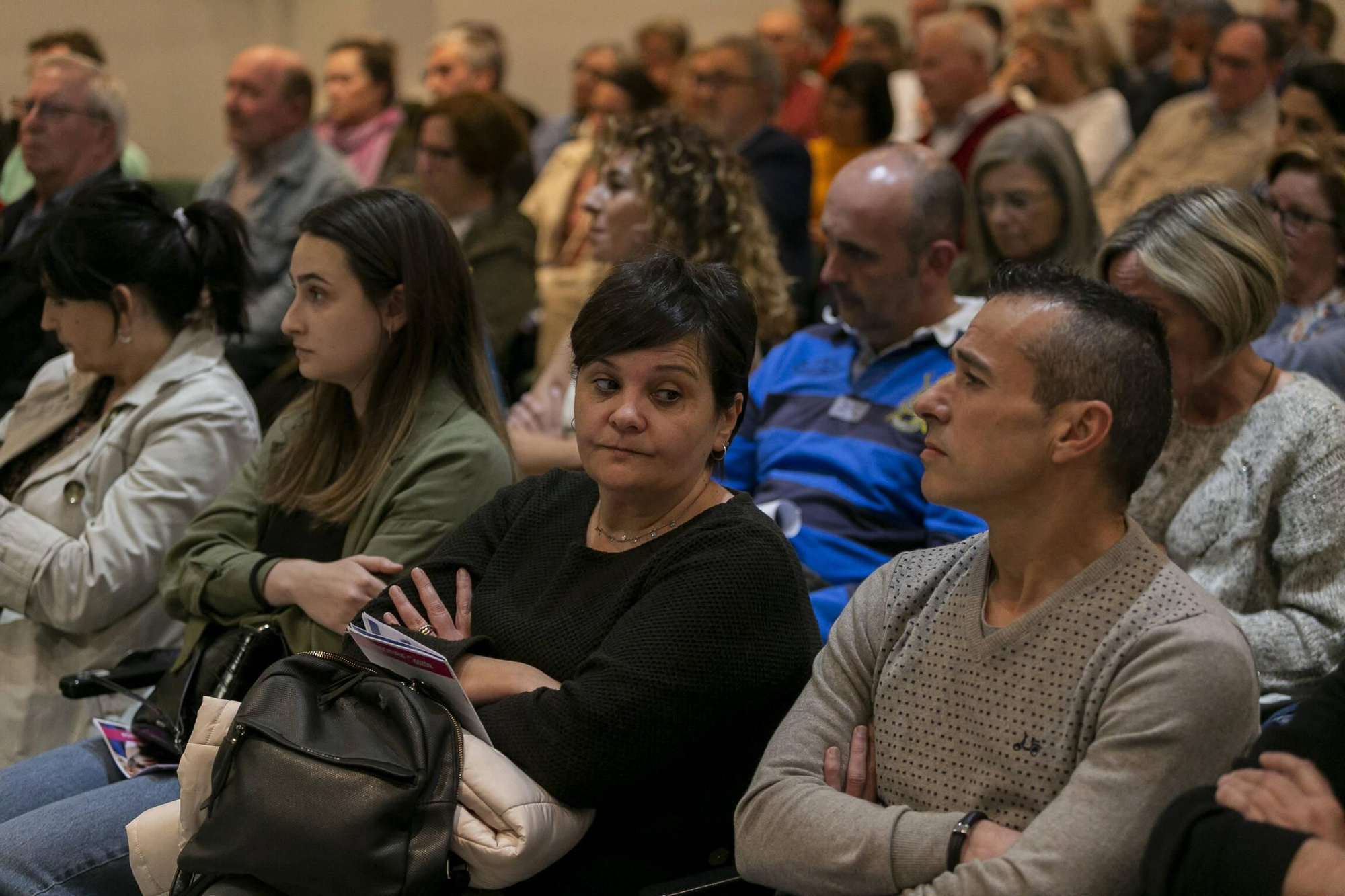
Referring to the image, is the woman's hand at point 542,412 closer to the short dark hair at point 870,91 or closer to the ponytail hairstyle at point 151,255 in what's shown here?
the ponytail hairstyle at point 151,255

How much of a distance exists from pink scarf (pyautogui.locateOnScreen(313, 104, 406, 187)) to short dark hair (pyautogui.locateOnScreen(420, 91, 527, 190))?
1557 mm

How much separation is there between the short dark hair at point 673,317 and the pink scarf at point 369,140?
4468 millimetres

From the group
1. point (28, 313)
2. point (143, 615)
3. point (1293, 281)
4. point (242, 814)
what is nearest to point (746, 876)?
point (242, 814)

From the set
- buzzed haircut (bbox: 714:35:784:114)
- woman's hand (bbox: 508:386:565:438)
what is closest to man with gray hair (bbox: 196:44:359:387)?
woman's hand (bbox: 508:386:565:438)

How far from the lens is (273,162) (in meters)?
5.23

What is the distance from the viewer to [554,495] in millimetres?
2131

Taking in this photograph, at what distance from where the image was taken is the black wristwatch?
1.52 m

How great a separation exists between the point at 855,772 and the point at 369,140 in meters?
5.28

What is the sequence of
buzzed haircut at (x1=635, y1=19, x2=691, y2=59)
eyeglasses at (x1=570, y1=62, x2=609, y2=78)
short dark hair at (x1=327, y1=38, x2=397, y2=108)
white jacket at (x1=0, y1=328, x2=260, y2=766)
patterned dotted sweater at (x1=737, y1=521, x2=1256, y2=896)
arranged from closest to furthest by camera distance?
patterned dotted sweater at (x1=737, y1=521, x2=1256, y2=896), white jacket at (x1=0, y1=328, x2=260, y2=766), short dark hair at (x1=327, y1=38, x2=397, y2=108), eyeglasses at (x1=570, y1=62, x2=609, y2=78), buzzed haircut at (x1=635, y1=19, x2=691, y2=59)

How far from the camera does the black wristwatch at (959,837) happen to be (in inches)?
60.0

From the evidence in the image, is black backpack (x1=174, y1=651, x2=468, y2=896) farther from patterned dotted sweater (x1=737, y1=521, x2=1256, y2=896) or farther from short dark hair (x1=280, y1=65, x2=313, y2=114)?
short dark hair (x1=280, y1=65, x2=313, y2=114)

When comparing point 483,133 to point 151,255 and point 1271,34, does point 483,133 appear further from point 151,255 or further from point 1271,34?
point 1271,34

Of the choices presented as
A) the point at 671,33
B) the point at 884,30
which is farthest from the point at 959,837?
the point at 671,33

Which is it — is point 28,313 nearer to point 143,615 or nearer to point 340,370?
point 143,615
